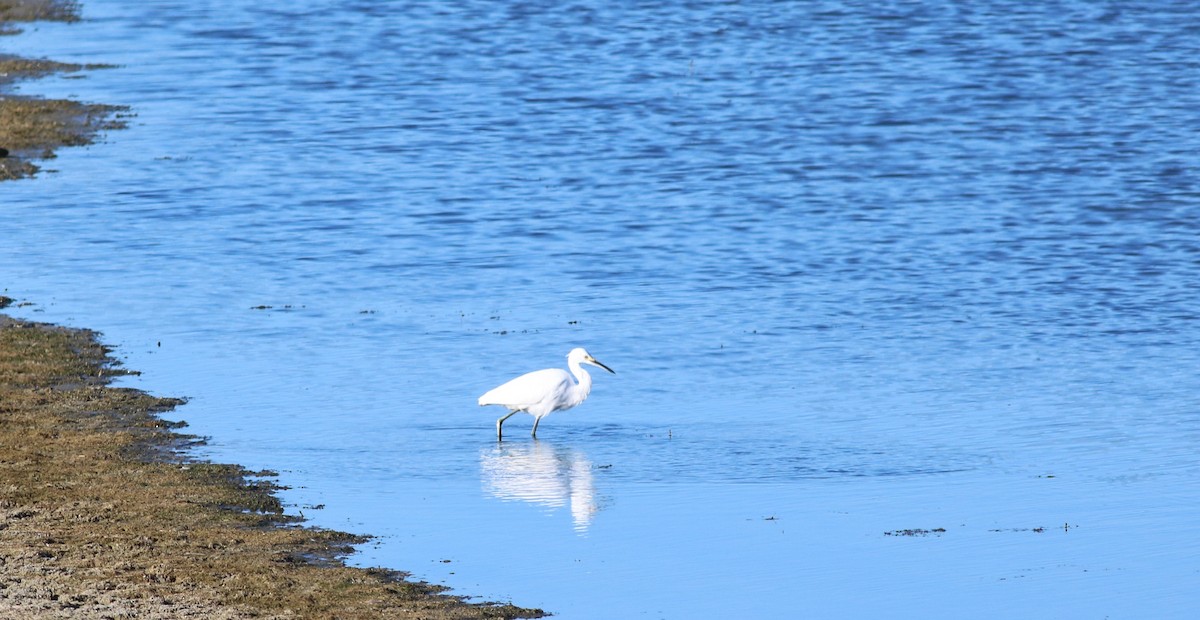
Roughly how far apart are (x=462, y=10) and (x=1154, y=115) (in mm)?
15730

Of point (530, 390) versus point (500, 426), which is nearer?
point (530, 390)

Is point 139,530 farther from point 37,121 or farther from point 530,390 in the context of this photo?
point 37,121

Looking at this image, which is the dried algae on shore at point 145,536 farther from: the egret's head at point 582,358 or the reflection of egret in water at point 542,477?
the egret's head at point 582,358

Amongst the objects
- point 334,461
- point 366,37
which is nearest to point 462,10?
point 366,37

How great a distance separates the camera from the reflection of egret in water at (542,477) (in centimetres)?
1195

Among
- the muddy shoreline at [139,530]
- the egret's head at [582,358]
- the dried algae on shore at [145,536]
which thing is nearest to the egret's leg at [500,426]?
the egret's head at [582,358]

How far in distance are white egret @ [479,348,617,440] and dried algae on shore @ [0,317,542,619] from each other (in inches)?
79.6

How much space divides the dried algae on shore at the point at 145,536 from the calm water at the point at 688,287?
386 millimetres

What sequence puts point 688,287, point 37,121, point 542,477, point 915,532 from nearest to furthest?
1. point 915,532
2. point 542,477
3. point 688,287
4. point 37,121

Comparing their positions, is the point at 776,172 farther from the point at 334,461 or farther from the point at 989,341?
the point at 334,461

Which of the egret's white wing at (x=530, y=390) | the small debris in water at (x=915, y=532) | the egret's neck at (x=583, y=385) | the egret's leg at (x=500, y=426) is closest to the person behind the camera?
the small debris in water at (x=915, y=532)

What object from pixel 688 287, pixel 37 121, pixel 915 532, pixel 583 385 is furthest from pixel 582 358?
pixel 37 121

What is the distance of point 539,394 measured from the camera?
13617mm

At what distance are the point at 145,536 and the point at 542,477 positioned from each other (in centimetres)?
Answer: 275
